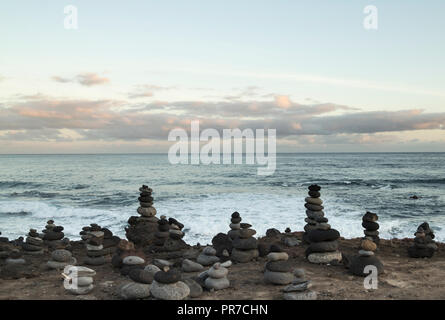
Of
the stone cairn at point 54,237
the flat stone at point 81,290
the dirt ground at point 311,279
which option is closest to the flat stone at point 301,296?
the dirt ground at point 311,279

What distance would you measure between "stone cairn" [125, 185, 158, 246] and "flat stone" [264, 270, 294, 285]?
6.68m

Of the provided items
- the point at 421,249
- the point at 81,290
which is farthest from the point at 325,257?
the point at 81,290

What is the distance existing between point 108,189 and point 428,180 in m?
44.6

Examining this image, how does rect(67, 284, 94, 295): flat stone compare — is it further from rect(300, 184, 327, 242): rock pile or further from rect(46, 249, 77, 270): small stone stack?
rect(300, 184, 327, 242): rock pile

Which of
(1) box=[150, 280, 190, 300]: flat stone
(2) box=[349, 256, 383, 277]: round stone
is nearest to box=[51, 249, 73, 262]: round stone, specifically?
(1) box=[150, 280, 190, 300]: flat stone

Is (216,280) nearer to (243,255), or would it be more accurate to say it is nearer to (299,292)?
(299,292)

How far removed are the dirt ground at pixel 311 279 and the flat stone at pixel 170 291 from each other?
20.5 inches

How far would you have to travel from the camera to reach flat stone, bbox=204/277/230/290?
9.50 m

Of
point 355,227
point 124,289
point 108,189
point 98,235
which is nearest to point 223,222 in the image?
point 355,227

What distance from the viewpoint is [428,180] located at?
5409 cm

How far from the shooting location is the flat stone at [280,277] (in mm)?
9727
